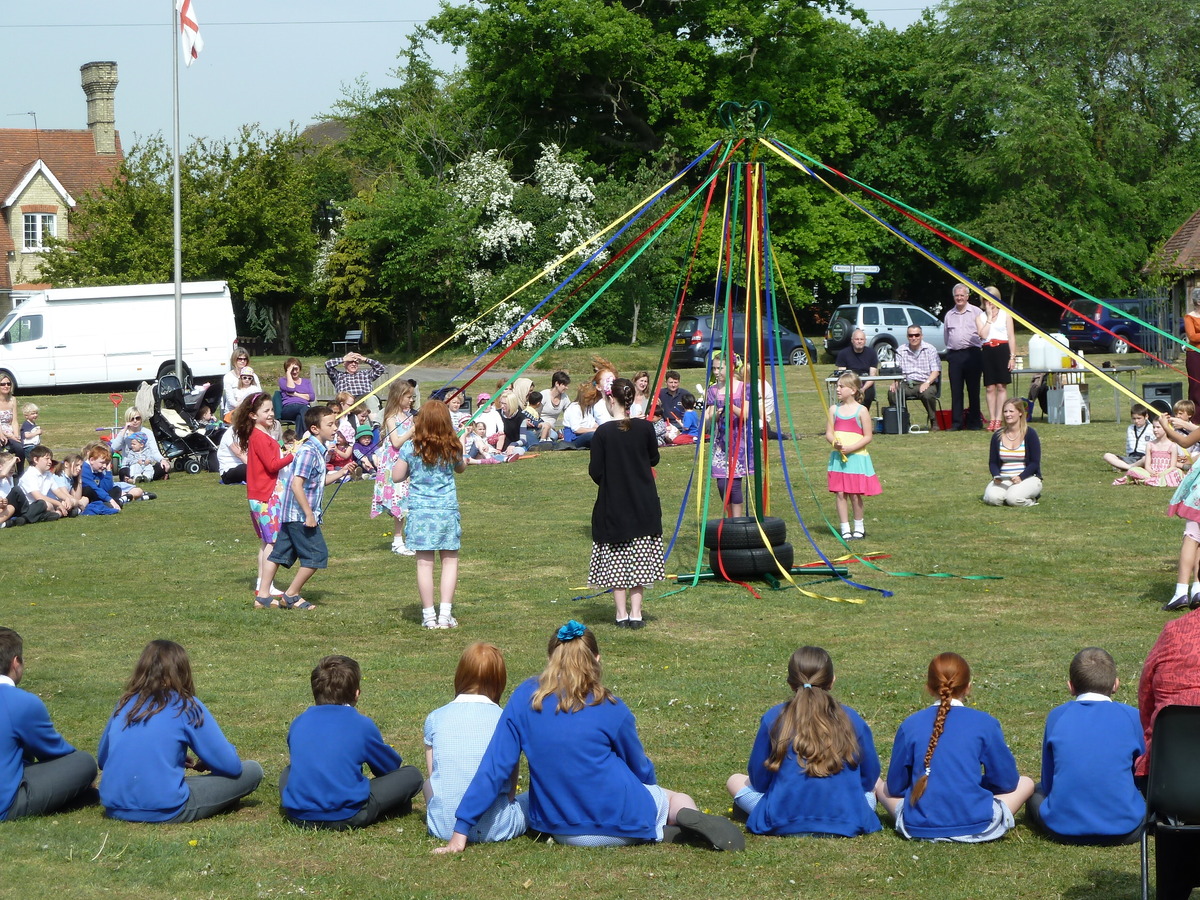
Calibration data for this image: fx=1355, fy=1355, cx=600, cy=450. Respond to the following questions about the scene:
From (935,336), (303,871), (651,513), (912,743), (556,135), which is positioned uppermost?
(556,135)

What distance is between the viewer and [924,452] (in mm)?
15766

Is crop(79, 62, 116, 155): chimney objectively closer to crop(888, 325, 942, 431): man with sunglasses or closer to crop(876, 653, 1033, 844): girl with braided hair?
crop(888, 325, 942, 431): man with sunglasses

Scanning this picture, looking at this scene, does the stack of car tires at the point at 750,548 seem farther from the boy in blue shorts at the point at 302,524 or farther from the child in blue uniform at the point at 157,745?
the child in blue uniform at the point at 157,745

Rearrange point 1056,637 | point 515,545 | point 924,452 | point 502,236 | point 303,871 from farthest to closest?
point 502,236 < point 924,452 < point 515,545 < point 1056,637 < point 303,871

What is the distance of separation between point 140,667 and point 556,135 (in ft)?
110

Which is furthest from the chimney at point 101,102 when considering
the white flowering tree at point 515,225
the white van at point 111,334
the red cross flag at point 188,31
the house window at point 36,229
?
the red cross flag at point 188,31

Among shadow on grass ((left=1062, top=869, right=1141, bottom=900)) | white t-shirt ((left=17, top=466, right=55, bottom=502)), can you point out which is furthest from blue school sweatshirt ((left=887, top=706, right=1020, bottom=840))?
white t-shirt ((left=17, top=466, right=55, bottom=502))

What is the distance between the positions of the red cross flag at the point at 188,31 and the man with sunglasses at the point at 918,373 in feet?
45.3

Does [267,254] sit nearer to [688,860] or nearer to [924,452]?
[924,452]

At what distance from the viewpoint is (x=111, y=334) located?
91.2ft

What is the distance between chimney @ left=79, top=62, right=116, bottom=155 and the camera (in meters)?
47.9

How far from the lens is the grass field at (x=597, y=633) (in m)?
4.70

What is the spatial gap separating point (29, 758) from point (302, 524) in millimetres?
3957

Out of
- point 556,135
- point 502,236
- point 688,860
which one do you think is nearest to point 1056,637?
point 688,860
